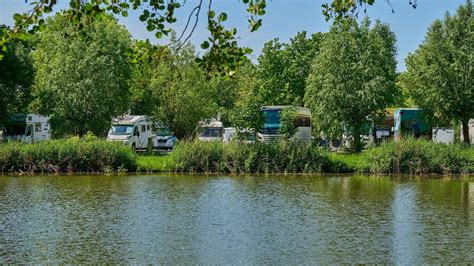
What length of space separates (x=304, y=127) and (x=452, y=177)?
11858mm

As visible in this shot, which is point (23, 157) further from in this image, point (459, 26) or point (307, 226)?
point (459, 26)

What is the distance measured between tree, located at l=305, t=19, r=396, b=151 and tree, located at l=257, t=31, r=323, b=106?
37.7 ft

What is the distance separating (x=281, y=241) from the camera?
14055 millimetres

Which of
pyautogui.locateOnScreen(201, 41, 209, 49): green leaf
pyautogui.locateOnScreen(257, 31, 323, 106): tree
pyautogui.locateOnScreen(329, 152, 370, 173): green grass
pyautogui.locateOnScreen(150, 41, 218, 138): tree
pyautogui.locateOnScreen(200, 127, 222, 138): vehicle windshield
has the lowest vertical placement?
pyautogui.locateOnScreen(329, 152, 370, 173): green grass

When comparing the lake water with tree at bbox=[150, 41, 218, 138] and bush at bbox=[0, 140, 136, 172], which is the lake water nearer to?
bush at bbox=[0, 140, 136, 172]

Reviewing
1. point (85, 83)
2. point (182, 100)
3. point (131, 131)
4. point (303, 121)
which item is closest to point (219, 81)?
point (182, 100)

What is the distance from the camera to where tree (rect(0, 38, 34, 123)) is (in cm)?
3866

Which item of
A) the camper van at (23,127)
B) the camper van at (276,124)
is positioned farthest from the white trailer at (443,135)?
the camper van at (23,127)

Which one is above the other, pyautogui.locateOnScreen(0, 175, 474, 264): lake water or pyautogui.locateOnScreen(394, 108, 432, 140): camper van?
pyautogui.locateOnScreen(394, 108, 432, 140): camper van

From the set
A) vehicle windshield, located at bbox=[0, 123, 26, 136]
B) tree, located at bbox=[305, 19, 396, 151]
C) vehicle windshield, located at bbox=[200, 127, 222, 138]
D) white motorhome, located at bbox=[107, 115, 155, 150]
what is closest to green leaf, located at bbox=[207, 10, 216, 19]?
tree, located at bbox=[305, 19, 396, 151]

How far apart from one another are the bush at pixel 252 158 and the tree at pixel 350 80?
428cm

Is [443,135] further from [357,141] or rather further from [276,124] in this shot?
[276,124]

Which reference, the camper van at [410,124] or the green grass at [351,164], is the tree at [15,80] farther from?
the camper van at [410,124]

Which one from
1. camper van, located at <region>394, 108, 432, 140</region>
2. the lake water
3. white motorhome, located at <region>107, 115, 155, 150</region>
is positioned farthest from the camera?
camper van, located at <region>394, 108, 432, 140</region>
